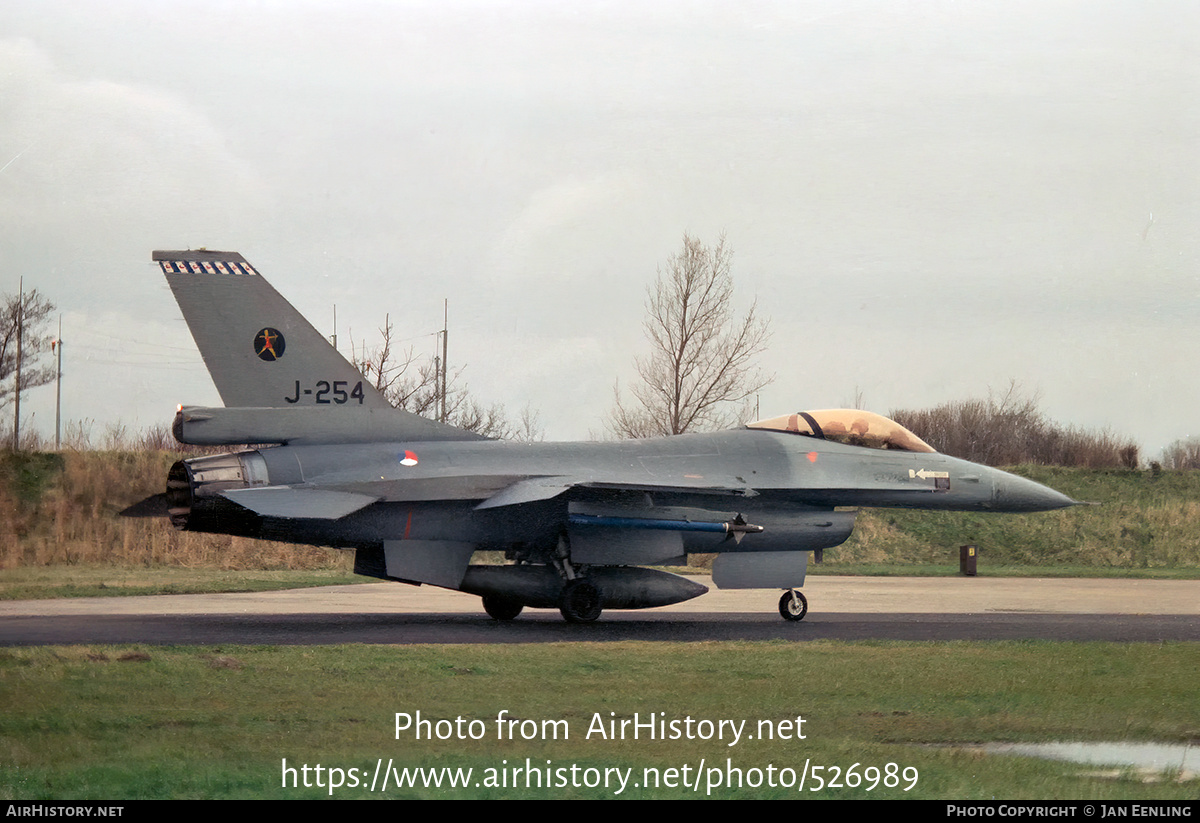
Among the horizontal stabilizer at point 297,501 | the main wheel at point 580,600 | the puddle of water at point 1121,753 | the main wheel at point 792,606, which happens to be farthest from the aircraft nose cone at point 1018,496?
the puddle of water at point 1121,753

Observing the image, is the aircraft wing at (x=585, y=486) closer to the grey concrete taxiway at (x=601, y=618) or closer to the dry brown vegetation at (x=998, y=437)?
the grey concrete taxiway at (x=601, y=618)

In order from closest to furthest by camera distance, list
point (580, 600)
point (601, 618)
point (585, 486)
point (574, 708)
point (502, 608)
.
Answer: point (574, 708) < point (585, 486) < point (580, 600) < point (502, 608) < point (601, 618)

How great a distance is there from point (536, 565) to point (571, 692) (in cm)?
663

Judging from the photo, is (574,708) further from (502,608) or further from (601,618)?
(601,618)

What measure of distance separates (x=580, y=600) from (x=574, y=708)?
6.71 m

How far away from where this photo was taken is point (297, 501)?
47.5 feet

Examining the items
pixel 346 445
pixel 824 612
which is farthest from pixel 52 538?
pixel 824 612

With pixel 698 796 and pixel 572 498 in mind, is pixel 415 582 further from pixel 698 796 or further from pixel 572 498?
pixel 698 796

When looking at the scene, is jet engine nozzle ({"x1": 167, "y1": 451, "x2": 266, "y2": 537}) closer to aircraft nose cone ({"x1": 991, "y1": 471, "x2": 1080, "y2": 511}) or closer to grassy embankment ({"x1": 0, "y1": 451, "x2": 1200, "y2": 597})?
grassy embankment ({"x1": 0, "y1": 451, "x2": 1200, "y2": 597})

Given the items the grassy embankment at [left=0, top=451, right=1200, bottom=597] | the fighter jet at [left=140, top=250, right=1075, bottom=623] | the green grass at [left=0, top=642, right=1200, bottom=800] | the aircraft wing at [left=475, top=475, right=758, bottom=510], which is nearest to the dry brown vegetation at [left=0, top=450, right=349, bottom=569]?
the grassy embankment at [left=0, top=451, right=1200, bottom=597]

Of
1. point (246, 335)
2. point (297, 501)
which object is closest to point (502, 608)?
point (297, 501)

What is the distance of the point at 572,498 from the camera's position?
15.7m

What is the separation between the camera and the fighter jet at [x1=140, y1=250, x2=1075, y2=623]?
1492cm

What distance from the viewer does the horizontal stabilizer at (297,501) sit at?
14.2 meters
